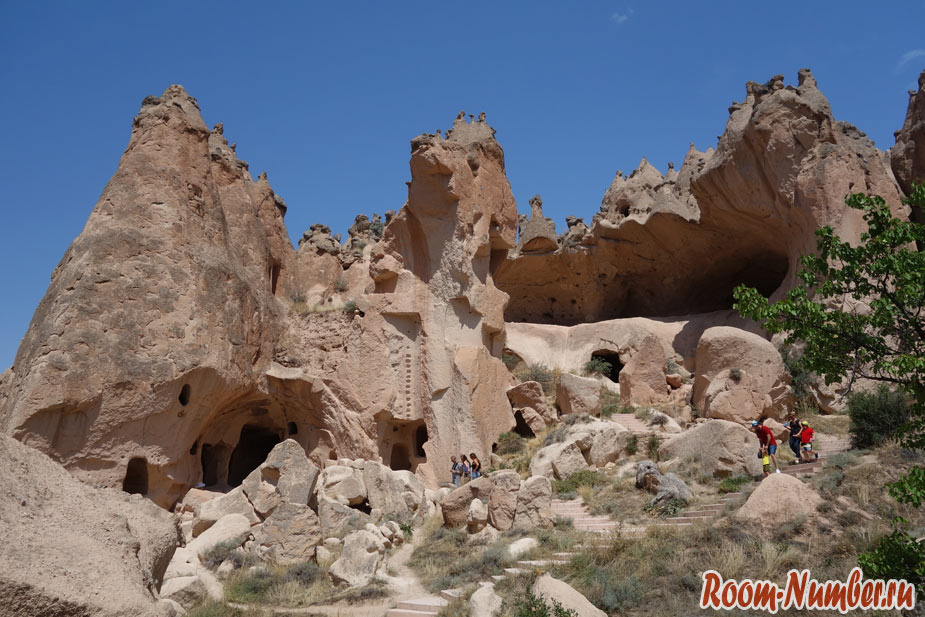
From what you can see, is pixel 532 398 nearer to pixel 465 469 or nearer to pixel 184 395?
pixel 465 469

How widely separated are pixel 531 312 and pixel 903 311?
2160cm

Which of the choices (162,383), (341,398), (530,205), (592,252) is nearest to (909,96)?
(592,252)

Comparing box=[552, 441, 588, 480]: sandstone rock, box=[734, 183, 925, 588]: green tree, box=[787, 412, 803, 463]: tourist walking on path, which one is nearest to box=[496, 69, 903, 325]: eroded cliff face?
box=[787, 412, 803, 463]: tourist walking on path

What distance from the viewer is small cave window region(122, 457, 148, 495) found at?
594 inches

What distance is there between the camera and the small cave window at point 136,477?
594 inches

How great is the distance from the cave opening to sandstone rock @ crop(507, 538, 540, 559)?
1202 cm

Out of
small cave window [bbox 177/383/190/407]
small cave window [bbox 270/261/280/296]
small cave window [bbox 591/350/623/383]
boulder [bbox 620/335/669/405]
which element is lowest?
small cave window [bbox 177/383/190/407]

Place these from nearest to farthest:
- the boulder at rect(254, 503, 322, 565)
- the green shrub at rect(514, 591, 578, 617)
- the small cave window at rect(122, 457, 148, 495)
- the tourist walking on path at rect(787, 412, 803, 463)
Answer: the green shrub at rect(514, 591, 578, 617) → the boulder at rect(254, 503, 322, 565) → the tourist walking on path at rect(787, 412, 803, 463) → the small cave window at rect(122, 457, 148, 495)

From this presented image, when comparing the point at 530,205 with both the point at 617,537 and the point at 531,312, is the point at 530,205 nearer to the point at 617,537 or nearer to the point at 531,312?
the point at 531,312

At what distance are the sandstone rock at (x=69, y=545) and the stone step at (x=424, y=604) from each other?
170 inches

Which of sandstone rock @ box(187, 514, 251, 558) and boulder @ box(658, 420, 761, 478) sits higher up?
boulder @ box(658, 420, 761, 478)

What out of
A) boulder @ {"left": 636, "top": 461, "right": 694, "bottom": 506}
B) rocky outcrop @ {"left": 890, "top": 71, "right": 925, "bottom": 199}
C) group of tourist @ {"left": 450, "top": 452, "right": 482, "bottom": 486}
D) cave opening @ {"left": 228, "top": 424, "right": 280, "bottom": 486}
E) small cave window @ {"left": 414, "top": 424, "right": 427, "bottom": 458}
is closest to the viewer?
boulder @ {"left": 636, "top": 461, "right": 694, "bottom": 506}

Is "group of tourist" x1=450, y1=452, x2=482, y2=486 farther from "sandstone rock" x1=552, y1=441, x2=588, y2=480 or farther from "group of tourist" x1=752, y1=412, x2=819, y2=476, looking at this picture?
"group of tourist" x1=752, y1=412, x2=819, y2=476

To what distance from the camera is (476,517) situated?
11.8 m
